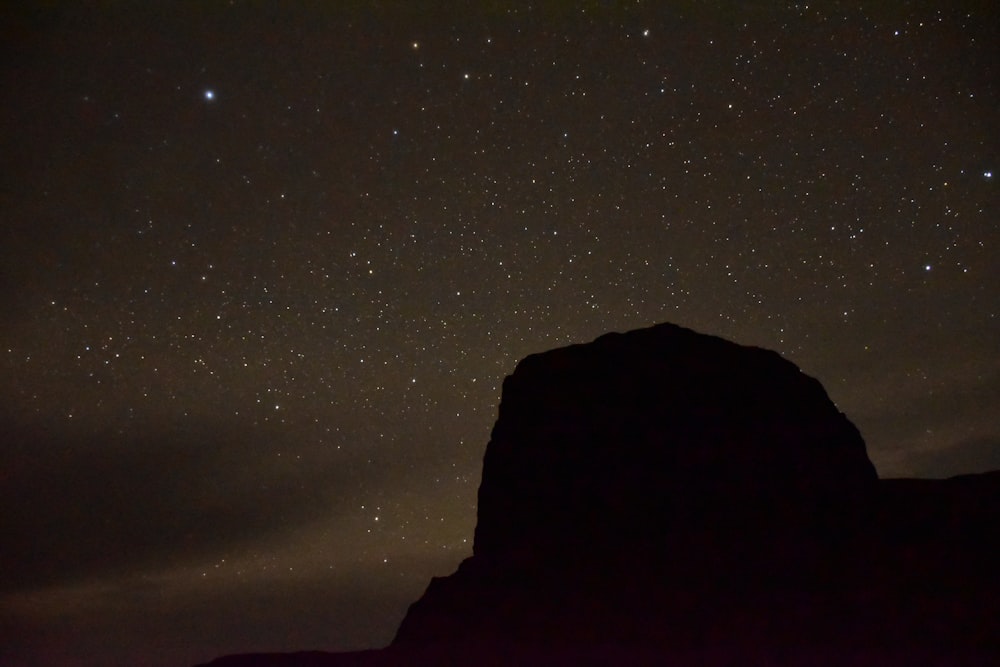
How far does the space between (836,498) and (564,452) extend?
1164cm

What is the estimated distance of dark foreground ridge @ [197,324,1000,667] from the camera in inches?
1118

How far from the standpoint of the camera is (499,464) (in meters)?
38.1

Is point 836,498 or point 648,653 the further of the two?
point 836,498

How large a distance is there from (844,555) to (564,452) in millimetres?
12021

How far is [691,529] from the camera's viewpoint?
33.3 m

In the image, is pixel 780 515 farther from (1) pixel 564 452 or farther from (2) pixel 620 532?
(1) pixel 564 452

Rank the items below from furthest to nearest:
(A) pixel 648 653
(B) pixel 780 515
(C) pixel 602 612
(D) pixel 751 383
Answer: (D) pixel 751 383, (B) pixel 780 515, (C) pixel 602 612, (A) pixel 648 653

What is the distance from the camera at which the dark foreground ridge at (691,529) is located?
28.4 m

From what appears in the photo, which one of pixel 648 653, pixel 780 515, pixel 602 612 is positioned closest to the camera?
pixel 648 653

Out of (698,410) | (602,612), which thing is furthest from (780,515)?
(602,612)

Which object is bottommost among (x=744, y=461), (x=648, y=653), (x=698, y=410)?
(x=648, y=653)

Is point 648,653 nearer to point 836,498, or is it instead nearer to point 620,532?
point 620,532

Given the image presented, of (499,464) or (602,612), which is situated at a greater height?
(499,464)

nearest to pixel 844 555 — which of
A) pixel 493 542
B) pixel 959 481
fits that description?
pixel 959 481
